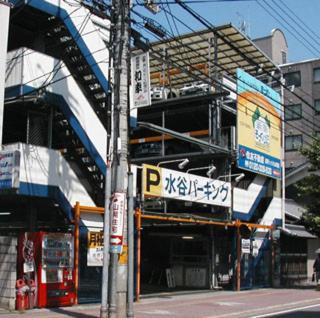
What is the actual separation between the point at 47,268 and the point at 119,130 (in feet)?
18.1

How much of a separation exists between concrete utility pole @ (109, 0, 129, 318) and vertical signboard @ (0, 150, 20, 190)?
4.04 m

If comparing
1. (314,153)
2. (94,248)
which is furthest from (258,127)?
(94,248)

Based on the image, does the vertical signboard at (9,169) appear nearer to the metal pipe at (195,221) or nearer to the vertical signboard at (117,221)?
the vertical signboard at (117,221)

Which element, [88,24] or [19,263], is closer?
[19,263]

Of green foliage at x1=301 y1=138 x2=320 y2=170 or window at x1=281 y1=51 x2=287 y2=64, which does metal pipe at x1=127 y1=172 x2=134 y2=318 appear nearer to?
green foliage at x1=301 y1=138 x2=320 y2=170

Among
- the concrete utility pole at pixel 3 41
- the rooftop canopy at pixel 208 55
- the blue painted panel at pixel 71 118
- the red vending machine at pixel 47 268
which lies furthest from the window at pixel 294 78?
the concrete utility pole at pixel 3 41

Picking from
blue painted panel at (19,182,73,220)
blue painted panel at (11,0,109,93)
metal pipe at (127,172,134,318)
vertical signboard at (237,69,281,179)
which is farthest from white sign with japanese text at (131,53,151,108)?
vertical signboard at (237,69,281,179)

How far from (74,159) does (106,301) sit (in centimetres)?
824

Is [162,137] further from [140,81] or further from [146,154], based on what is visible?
→ [140,81]

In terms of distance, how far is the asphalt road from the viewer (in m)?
15.5

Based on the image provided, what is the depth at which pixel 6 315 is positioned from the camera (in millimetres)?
14422

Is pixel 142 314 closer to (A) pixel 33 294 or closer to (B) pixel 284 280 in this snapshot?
(A) pixel 33 294

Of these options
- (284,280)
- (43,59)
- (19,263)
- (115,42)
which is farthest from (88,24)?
(284,280)

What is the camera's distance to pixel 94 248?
17875mm
